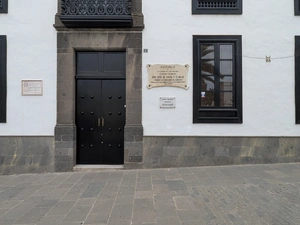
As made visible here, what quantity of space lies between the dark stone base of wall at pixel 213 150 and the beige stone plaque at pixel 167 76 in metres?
1.57

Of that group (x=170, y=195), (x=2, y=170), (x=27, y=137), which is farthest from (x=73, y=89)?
(x=170, y=195)

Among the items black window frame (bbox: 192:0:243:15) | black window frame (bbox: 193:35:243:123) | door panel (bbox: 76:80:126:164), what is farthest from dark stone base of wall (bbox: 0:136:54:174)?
black window frame (bbox: 192:0:243:15)

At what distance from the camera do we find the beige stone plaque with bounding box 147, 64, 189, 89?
6.53 m

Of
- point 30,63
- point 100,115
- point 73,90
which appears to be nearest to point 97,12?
point 73,90

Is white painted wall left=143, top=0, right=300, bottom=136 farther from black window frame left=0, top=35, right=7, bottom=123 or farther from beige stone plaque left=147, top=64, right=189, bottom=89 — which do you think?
black window frame left=0, top=35, right=7, bottom=123

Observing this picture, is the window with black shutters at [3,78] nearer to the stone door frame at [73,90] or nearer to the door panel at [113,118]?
the stone door frame at [73,90]

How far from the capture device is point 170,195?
446 cm

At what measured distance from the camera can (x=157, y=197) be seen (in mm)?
4383

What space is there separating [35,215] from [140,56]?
15.3 ft

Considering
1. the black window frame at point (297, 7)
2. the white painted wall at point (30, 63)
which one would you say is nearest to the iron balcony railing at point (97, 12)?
the white painted wall at point (30, 63)

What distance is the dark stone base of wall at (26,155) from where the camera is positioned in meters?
6.35

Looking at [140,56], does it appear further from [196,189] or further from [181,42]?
[196,189]

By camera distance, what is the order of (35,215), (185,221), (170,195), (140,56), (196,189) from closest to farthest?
(185,221) → (35,215) → (170,195) → (196,189) → (140,56)

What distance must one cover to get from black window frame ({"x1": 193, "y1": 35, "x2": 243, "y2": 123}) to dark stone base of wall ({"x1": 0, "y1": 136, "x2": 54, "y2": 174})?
14.3ft
